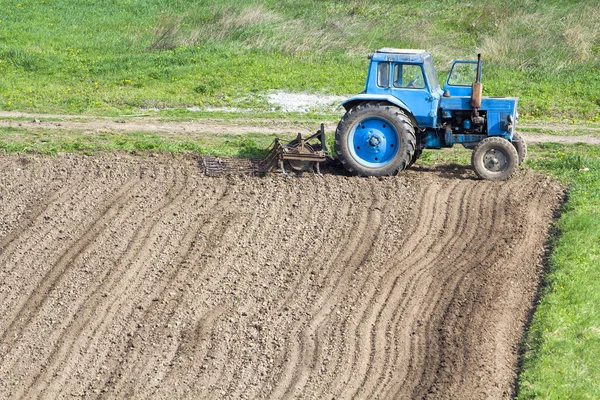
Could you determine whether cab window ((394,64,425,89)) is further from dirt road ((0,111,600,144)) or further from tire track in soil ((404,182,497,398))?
dirt road ((0,111,600,144))

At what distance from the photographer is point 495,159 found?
14.5m

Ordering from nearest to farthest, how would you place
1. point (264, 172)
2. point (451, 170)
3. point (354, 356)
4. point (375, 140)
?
point (354, 356) < point (375, 140) < point (264, 172) < point (451, 170)

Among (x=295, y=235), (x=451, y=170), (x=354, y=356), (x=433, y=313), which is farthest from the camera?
(x=451, y=170)

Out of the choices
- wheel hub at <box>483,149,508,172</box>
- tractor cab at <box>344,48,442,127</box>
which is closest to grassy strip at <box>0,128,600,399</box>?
wheel hub at <box>483,149,508,172</box>

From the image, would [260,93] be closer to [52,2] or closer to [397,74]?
[397,74]

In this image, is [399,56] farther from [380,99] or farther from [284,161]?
[284,161]

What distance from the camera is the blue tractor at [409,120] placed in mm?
14289

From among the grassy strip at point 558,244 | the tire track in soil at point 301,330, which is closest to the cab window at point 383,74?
the grassy strip at point 558,244

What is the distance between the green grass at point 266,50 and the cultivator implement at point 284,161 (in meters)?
5.61

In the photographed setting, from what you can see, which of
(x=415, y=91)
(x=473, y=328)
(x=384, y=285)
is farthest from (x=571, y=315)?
(x=415, y=91)

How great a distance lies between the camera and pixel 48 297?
10805 millimetres

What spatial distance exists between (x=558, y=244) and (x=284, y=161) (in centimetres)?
469

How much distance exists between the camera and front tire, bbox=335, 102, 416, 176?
46.7 ft

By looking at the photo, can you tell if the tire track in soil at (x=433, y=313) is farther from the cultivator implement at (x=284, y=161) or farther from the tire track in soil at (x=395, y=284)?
the cultivator implement at (x=284, y=161)
